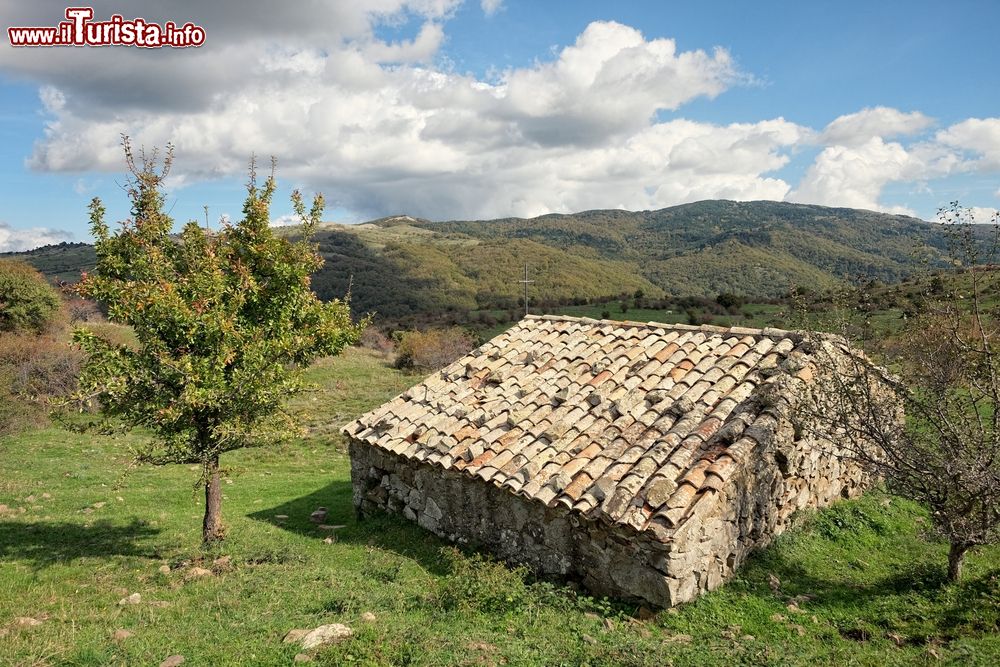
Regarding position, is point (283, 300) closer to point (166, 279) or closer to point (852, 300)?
point (166, 279)

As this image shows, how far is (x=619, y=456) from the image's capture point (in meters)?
8.20

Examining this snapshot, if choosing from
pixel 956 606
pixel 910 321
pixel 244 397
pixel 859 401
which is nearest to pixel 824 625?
pixel 956 606

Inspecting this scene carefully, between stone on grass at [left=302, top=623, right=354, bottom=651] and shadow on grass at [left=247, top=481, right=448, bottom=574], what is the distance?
260 cm

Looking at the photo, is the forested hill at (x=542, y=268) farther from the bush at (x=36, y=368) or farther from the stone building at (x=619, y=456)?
the stone building at (x=619, y=456)

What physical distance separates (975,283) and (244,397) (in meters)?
9.55

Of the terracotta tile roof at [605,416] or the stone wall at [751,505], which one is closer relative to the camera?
the stone wall at [751,505]

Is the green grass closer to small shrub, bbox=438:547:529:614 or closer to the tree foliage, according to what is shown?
small shrub, bbox=438:547:529:614

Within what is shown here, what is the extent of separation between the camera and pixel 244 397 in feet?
28.2

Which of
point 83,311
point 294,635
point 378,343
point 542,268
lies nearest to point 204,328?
point 294,635

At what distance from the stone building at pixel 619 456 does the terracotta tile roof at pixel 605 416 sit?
0.03m

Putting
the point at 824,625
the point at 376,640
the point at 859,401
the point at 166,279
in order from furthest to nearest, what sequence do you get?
the point at 166,279
the point at 859,401
the point at 824,625
the point at 376,640

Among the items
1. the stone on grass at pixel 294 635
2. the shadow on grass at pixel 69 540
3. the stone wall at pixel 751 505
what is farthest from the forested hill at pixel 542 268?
the stone on grass at pixel 294 635

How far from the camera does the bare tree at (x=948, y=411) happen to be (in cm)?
686

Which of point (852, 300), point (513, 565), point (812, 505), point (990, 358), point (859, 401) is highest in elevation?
point (852, 300)
